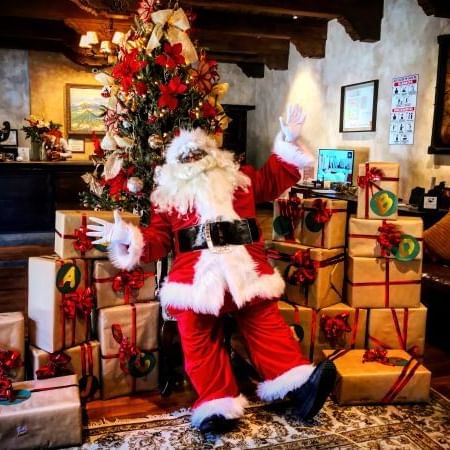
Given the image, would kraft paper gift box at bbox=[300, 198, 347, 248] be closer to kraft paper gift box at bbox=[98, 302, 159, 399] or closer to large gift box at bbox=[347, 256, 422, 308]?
large gift box at bbox=[347, 256, 422, 308]

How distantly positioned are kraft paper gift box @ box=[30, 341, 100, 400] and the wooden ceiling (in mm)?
3164

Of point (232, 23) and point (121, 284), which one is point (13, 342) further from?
point (232, 23)

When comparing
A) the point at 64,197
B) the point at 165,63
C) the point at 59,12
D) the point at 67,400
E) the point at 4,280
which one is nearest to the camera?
the point at 67,400

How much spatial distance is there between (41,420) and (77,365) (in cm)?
38

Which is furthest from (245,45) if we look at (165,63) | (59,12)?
(165,63)

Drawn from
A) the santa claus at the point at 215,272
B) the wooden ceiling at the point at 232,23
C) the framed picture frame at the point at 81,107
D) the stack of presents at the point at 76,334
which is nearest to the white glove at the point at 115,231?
the santa claus at the point at 215,272

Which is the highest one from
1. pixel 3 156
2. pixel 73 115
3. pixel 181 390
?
pixel 73 115

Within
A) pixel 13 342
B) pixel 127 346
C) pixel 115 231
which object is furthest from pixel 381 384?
pixel 13 342

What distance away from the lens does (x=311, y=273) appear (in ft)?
8.08

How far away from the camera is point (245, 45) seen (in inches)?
268

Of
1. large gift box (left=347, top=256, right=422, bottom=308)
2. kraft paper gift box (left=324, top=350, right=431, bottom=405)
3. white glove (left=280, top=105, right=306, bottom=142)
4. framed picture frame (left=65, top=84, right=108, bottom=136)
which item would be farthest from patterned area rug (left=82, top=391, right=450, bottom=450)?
framed picture frame (left=65, top=84, right=108, bottom=136)

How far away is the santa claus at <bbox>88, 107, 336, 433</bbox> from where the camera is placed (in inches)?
79.0

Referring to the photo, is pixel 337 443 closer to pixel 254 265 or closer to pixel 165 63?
pixel 254 265

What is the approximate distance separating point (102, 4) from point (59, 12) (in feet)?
4.83
